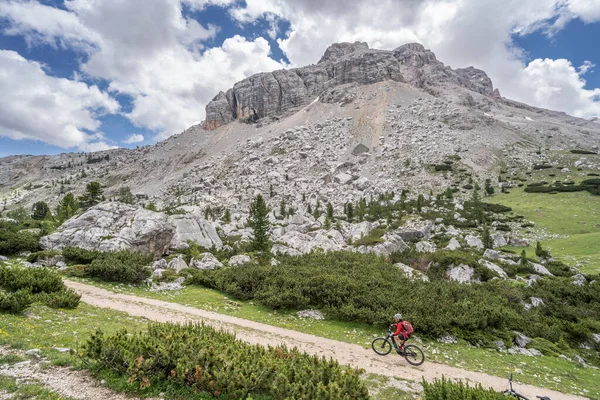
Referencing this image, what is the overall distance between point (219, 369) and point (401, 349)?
8325 mm

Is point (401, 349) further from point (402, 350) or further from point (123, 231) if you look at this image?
point (123, 231)

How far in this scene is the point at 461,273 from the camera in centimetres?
2770

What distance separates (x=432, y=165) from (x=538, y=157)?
39.2m

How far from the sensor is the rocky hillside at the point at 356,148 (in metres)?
106

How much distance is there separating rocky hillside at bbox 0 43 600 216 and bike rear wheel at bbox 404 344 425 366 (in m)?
82.8

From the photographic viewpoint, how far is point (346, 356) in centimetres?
1256

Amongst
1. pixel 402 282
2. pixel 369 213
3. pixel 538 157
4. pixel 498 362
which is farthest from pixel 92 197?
pixel 538 157

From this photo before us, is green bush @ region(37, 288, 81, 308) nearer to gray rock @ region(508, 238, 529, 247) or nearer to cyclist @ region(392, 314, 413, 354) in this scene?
cyclist @ region(392, 314, 413, 354)

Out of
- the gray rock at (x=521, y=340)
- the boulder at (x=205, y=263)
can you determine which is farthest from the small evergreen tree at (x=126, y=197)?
the gray rock at (x=521, y=340)

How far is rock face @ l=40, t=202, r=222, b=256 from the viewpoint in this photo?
1208 inches

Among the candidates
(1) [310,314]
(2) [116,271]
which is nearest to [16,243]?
(2) [116,271]

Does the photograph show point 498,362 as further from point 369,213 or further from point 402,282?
point 369,213

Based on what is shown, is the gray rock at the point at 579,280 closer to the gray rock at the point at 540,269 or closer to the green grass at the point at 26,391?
the gray rock at the point at 540,269

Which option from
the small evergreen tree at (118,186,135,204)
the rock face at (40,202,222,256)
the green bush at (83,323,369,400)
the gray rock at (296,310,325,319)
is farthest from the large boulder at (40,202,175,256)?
the small evergreen tree at (118,186,135,204)
